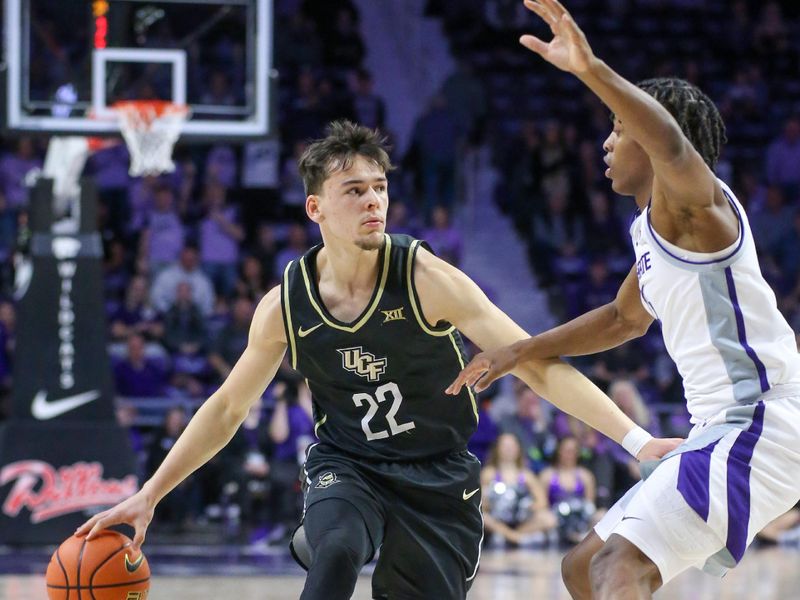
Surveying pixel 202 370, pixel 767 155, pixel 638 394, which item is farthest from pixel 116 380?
pixel 767 155

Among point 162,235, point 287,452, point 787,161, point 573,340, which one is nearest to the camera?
point 573,340

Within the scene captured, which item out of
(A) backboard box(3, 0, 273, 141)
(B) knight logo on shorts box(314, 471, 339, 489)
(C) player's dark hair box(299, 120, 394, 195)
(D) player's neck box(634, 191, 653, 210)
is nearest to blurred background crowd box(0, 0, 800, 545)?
(A) backboard box(3, 0, 273, 141)

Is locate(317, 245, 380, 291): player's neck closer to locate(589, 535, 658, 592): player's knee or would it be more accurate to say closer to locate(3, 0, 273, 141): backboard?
locate(589, 535, 658, 592): player's knee

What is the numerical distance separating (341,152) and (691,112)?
1.25 meters

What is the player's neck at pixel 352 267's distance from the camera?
4.66 m

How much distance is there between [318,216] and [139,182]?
31.3 feet

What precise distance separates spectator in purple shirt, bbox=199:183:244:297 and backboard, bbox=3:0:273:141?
255 cm

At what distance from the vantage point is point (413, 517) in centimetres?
456

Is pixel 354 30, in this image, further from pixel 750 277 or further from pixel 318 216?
pixel 750 277

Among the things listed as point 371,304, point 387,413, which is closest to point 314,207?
point 371,304

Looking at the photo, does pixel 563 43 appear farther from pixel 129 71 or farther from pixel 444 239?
pixel 444 239

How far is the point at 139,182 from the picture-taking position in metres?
13.9

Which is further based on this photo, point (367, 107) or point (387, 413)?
point (367, 107)

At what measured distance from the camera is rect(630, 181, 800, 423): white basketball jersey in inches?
150
